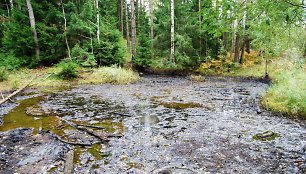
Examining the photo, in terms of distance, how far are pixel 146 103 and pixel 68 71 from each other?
7.88 metres

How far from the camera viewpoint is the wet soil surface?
4.58 m

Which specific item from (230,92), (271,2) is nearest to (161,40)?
(230,92)

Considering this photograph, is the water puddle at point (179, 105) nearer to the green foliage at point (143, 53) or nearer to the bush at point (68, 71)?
the bush at point (68, 71)

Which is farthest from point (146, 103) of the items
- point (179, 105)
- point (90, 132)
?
point (90, 132)

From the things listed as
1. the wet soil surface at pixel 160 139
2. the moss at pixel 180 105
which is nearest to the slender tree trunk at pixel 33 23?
the wet soil surface at pixel 160 139

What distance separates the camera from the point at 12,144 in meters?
5.54

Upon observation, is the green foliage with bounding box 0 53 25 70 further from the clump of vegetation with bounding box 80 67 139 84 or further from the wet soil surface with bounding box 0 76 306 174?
the wet soil surface with bounding box 0 76 306 174

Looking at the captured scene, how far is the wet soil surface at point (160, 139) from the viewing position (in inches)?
180

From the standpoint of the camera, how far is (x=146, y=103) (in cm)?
999

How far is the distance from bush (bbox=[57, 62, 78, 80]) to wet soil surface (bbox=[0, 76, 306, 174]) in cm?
506

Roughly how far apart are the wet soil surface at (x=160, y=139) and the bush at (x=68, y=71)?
5.06 metres

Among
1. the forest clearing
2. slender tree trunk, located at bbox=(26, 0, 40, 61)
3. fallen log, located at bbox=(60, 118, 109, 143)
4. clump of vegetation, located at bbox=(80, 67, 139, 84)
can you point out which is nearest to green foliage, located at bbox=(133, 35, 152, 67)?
the forest clearing

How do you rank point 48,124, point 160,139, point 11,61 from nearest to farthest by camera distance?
point 160,139
point 48,124
point 11,61

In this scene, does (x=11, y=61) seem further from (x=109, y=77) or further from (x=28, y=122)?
(x=28, y=122)
